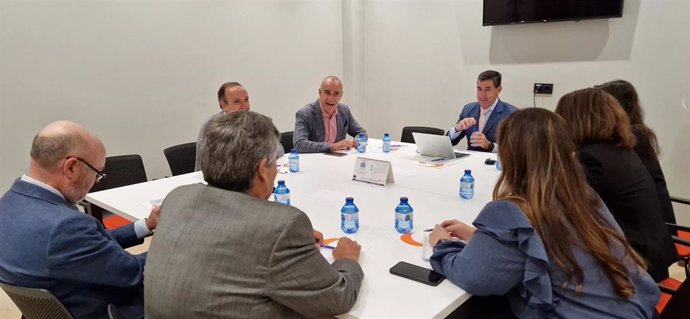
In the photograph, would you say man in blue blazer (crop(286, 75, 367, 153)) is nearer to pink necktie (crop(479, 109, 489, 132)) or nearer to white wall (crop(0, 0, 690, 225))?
pink necktie (crop(479, 109, 489, 132))

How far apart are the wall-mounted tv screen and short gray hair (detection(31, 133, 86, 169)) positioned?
3.86 meters

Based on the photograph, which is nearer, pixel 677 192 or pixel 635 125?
→ pixel 635 125

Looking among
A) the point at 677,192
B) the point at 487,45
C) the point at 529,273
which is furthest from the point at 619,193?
the point at 487,45

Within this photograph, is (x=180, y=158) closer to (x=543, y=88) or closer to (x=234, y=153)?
(x=234, y=153)

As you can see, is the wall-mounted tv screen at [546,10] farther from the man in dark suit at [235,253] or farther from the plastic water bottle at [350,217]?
the man in dark suit at [235,253]

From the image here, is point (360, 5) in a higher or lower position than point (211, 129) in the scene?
higher

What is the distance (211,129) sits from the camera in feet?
4.19

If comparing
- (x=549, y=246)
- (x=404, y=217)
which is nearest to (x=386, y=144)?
(x=404, y=217)

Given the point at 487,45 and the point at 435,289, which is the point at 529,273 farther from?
the point at 487,45

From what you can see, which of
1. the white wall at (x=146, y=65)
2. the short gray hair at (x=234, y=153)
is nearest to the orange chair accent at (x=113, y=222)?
the white wall at (x=146, y=65)

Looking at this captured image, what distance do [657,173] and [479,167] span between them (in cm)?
101

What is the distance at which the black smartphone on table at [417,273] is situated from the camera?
1.41m

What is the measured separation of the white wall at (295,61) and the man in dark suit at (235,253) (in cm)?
301

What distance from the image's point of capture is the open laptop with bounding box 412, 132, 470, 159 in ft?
10.4
